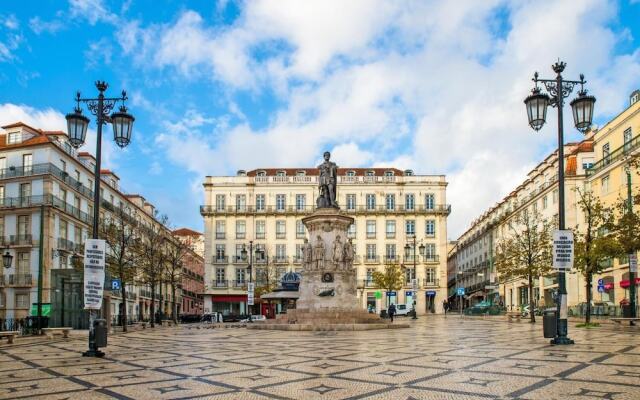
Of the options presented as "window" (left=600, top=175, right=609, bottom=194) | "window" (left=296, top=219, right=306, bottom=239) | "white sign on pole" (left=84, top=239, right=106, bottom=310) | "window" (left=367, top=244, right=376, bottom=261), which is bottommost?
"white sign on pole" (left=84, top=239, right=106, bottom=310)

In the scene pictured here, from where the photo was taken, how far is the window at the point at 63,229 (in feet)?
167

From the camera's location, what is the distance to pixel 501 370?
11258 millimetres

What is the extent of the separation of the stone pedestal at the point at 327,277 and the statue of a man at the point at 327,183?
75 cm

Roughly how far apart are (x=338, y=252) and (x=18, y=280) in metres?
30.8

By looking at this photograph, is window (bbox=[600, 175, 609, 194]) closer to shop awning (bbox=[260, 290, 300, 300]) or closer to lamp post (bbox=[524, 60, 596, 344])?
shop awning (bbox=[260, 290, 300, 300])

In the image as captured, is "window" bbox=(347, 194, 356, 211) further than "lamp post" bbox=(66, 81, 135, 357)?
Yes

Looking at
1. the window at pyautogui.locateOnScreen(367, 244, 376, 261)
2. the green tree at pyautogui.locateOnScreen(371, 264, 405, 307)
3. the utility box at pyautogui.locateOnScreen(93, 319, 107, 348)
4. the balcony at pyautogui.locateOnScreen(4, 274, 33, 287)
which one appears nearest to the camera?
the utility box at pyautogui.locateOnScreen(93, 319, 107, 348)

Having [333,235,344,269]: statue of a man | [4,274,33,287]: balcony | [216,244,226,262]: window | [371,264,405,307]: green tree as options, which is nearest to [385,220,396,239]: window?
[371,264,405,307]: green tree

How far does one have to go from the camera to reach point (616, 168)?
4772 cm

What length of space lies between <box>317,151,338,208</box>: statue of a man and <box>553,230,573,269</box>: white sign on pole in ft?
52.8

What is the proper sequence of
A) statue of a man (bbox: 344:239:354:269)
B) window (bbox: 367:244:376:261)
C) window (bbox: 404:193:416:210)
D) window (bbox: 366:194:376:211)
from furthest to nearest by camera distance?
window (bbox: 366:194:376:211), window (bbox: 404:193:416:210), window (bbox: 367:244:376:261), statue of a man (bbox: 344:239:354:269)

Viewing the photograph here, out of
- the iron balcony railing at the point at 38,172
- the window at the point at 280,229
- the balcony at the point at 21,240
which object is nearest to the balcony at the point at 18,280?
the balcony at the point at 21,240

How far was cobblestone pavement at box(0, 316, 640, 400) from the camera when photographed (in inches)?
351

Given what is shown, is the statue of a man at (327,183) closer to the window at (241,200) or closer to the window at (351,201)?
the window at (351,201)
